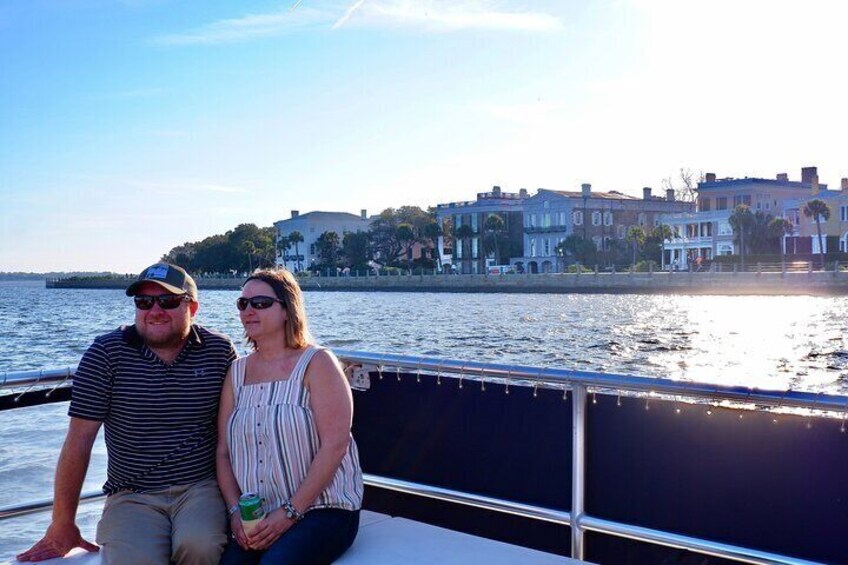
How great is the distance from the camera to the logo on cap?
3.36 meters

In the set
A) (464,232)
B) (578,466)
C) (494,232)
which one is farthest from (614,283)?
(578,466)

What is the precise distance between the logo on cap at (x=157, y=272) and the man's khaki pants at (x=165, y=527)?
0.74 metres

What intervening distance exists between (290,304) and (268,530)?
30.7 inches

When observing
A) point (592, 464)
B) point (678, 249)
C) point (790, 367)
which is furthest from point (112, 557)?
point (678, 249)

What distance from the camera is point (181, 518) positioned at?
3219mm

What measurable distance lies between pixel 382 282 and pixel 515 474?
88563 mm

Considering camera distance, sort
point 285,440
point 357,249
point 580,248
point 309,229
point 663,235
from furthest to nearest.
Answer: point 309,229 < point 357,249 < point 580,248 < point 663,235 < point 285,440

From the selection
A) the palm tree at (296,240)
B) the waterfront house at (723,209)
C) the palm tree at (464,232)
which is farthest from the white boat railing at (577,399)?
the palm tree at (296,240)

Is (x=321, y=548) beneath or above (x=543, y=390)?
beneath

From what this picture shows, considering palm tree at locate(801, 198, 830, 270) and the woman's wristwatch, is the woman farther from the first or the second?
palm tree at locate(801, 198, 830, 270)

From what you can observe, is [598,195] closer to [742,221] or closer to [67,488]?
[742,221]

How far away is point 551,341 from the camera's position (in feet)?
111

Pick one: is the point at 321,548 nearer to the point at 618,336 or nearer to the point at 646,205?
the point at 618,336

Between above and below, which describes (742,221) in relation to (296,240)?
below
